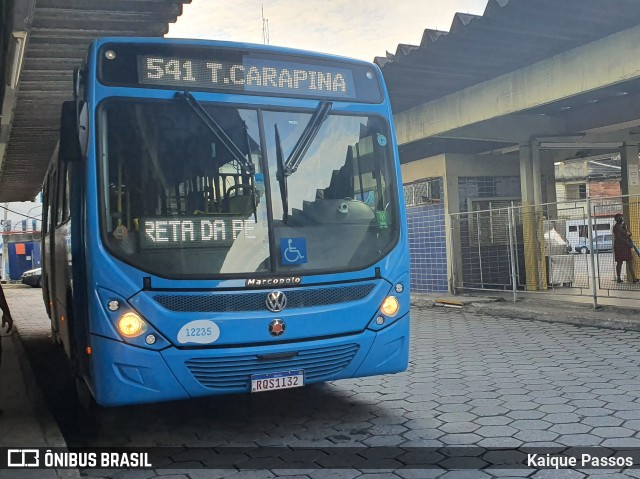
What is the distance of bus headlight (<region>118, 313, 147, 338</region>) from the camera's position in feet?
14.3

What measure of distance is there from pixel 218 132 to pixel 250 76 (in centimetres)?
59

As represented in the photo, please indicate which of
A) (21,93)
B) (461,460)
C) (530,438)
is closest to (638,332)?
(530,438)

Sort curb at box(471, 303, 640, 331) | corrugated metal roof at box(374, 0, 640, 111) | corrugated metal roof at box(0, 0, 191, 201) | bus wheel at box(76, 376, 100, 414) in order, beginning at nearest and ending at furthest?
bus wheel at box(76, 376, 100, 414)
corrugated metal roof at box(0, 0, 191, 201)
corrugated metal roof at box(374, 0, 640, 111)
curb at box(471, 303, 640, 331)

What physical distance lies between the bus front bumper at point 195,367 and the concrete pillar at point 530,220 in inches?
333

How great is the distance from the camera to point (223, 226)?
4.68m

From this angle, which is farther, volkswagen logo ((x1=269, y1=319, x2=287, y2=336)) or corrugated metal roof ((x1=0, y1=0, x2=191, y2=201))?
corrugated metal roof ((x1=0, y1=0, x2=191, y2=201))

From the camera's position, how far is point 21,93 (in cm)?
1037

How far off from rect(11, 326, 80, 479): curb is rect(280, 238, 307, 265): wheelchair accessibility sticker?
2.02 metres

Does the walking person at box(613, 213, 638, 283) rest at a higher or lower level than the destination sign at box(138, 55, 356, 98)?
lower

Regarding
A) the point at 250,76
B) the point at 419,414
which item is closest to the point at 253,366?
the point at 419,414

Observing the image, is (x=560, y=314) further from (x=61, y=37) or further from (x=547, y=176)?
(x=61, y=37)

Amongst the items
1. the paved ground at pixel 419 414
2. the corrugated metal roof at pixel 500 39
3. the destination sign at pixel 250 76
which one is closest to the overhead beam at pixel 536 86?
the corrugated metal roof at pixel 500 39

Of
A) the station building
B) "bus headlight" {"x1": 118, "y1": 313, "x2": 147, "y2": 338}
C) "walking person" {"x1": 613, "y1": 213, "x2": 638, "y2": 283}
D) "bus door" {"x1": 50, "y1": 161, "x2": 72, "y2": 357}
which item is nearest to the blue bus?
"bus headlight" {"x1": 118, "y1": 313, "x2": 147, "y2": 338}

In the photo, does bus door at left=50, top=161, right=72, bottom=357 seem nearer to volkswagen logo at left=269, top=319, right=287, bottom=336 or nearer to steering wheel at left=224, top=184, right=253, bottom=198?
steering wheel at left=224, top=184, right=253, bottom=198
